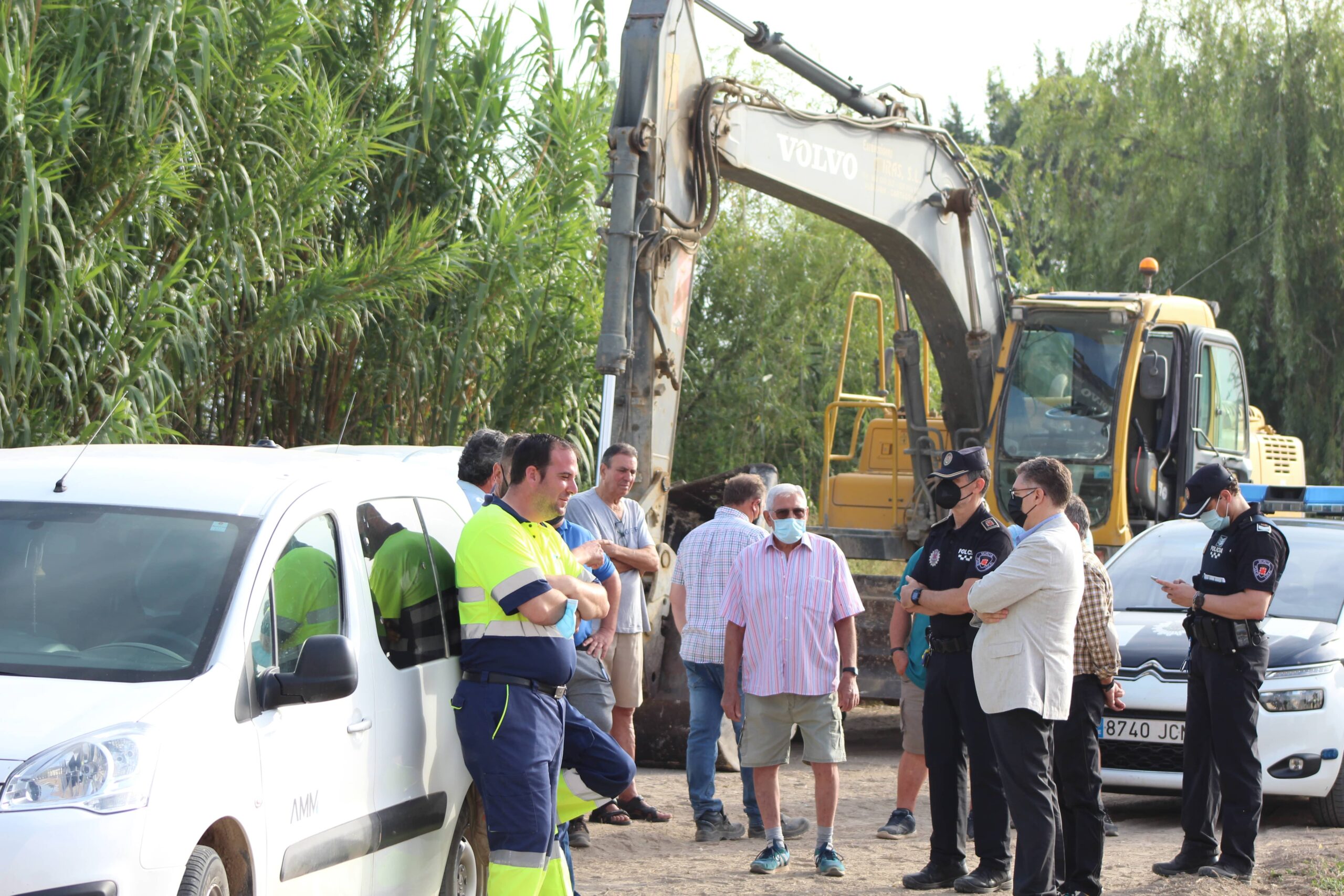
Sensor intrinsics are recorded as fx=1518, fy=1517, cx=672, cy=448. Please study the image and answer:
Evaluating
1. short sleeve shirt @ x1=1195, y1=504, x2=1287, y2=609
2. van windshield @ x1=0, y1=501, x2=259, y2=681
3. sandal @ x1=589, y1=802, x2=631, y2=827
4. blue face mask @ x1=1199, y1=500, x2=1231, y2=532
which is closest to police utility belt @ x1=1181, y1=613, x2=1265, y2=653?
short sleeve shirt @ x1=1195, y1=504, x2=1287, y2=609

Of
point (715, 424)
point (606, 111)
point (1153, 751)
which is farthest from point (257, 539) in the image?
point (715, 424)

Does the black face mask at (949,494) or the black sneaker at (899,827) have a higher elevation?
the black face mask at (949,494)

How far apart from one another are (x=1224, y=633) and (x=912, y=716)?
1699 millimetres

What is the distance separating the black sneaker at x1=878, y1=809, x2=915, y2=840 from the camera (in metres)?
8.04

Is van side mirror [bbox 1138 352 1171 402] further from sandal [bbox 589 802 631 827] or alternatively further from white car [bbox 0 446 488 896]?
white car [bbox 0 446 488 896]

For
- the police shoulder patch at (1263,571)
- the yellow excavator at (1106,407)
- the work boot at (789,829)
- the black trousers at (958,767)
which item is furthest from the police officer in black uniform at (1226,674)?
the yellow excavator at (1106,407)

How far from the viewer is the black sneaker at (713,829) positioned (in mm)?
7797

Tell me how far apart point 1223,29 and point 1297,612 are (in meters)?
16.4

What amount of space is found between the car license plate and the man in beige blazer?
7.91 feet

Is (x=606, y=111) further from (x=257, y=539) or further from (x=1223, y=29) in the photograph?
(x=1223, y=29)

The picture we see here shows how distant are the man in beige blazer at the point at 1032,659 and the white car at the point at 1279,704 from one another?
2448 millimetres

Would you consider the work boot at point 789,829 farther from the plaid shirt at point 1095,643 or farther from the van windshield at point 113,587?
the van windshield at point 113,587

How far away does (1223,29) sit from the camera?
22906 millimetres

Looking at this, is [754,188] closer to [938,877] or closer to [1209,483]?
[1209,483]
